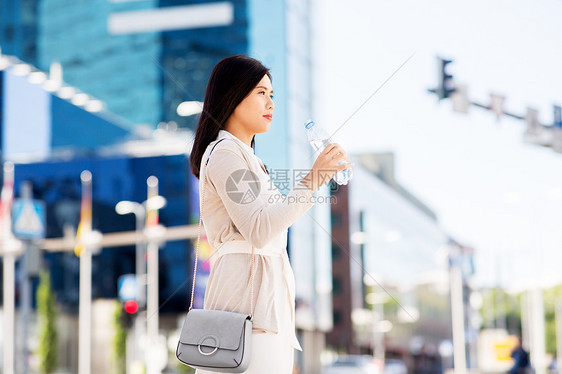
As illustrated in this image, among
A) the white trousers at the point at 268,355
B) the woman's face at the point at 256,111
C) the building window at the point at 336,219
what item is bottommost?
the white trousers at the point at 268,355

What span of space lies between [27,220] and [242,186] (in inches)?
676

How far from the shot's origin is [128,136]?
4669 centimetres

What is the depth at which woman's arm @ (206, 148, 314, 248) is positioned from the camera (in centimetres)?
212

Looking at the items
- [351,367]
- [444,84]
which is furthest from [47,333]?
[444,84]

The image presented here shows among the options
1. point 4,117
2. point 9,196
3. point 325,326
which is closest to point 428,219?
point 325,326

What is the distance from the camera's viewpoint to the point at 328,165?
2.10 m

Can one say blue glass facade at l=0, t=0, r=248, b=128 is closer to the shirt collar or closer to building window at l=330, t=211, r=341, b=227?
building window at l=330, t=211, r=341, b=227

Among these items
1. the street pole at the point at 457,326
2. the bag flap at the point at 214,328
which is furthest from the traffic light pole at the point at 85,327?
the bag flap at the point at 214,328

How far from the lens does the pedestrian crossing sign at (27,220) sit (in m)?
17.7

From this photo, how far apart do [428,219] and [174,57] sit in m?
17.4

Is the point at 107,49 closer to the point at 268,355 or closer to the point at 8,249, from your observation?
the point at 8,249

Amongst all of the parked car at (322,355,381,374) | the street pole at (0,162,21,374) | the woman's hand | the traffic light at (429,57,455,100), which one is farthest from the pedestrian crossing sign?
the woman's hand

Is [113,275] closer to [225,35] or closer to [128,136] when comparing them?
[128,136]

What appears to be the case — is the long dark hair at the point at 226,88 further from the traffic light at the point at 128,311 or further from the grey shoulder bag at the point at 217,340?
the traffic light at the point at 128,311
